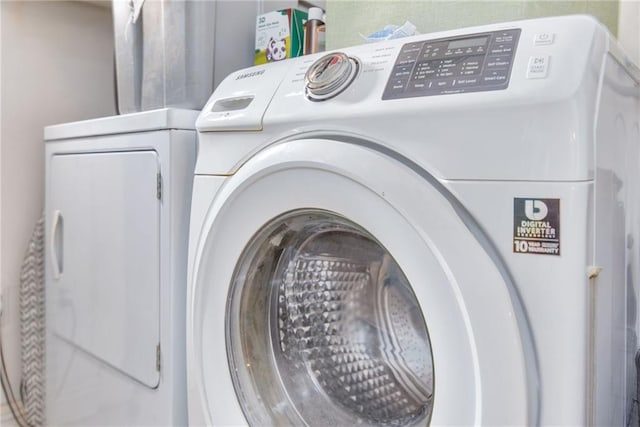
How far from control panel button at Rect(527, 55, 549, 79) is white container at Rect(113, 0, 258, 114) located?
0.93 m

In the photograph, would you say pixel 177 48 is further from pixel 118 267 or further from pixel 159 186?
pixel 118 267

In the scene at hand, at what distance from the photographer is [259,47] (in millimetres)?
1447

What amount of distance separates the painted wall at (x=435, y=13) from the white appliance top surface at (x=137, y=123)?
41 centimetres

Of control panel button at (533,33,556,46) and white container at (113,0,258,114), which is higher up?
white container at (113,0,258,114)

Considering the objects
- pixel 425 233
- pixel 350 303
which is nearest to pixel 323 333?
pixel 350 303

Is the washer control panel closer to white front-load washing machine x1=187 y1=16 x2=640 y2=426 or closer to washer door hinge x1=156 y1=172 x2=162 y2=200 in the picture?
white front-load washing machine x1=187 y1=16 x2=640 y2=426

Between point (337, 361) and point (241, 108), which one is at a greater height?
point (241, 108)

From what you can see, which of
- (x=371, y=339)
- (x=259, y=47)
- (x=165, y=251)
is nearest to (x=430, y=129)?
(x=371, y=339)

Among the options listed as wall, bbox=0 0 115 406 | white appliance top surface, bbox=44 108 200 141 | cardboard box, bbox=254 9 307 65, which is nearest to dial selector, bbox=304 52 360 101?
white appliance top surface, bbox=44 108 200 141

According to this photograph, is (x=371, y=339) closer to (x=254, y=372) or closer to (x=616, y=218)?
(x=254, y=372)

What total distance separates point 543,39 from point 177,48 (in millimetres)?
982

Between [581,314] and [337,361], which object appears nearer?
[581,314]

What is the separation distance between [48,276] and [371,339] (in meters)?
1.16

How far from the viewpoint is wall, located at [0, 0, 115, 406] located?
189cm
